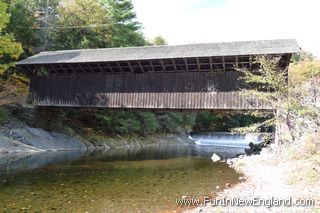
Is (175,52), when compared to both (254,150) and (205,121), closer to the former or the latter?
(254,150)

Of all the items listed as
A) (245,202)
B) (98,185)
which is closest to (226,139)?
(98,185)

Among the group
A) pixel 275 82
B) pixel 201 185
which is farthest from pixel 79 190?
pixel 275 82

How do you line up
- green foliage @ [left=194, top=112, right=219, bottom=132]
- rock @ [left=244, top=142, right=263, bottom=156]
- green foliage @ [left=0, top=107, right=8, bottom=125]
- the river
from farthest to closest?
green foliage @ [left=194, top=112, right=219, bottom=132] → rock @ [left=244, top=142, right=263, bottom=156] → green foliage @ [left=0, top=107, right=8, bottom=125] → the river

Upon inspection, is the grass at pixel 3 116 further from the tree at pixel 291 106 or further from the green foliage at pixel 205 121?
the green foliage at pixel 205 121

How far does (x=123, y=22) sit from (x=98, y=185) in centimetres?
2535

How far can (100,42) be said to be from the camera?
3008cm

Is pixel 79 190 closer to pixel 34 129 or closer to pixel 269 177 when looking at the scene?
pixel 269 177

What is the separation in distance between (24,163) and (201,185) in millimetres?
8366

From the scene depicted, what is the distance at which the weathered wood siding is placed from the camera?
1684 centimetres

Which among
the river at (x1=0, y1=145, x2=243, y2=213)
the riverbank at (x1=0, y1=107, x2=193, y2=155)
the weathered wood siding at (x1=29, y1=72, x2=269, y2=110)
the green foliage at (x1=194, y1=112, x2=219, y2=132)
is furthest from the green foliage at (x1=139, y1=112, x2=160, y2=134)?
the river at (x1=0, y1=145, x2=243, y2=213)

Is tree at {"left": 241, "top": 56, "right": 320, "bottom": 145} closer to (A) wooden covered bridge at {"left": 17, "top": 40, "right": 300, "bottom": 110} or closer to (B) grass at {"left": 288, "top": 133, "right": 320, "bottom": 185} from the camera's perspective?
(B) grass at {"left": 288, "top": 133, "right": 320, "bottom": 185}

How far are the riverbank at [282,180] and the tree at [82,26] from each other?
19.3m

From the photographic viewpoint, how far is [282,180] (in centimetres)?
965

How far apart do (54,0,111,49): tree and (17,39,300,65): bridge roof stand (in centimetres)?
734
